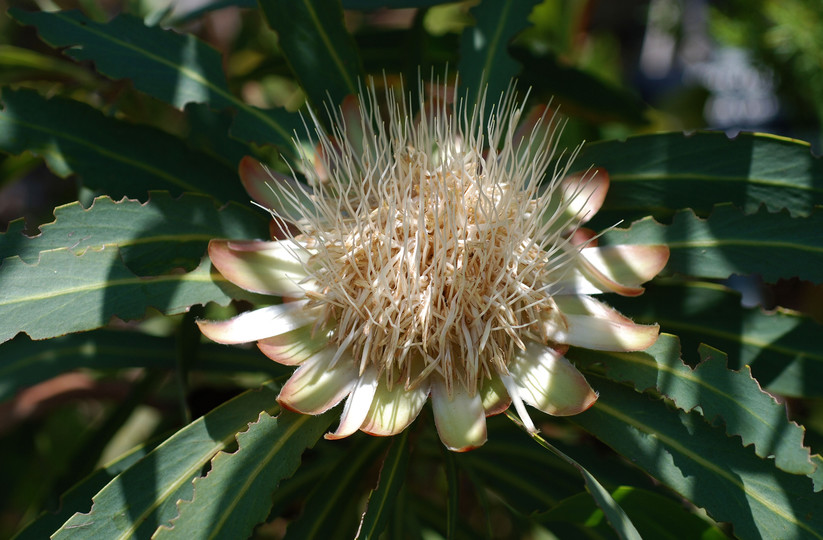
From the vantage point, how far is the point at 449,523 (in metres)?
0.86

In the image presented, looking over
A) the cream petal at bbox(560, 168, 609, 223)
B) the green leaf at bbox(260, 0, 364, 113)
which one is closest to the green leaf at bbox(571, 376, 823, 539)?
the cream petal at bbox(560, 168, 609, 223)

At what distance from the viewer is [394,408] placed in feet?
2.68

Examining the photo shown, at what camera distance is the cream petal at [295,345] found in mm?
860

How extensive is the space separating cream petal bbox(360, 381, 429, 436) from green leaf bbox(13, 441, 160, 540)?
395 mm

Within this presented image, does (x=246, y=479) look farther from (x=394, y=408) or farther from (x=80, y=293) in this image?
(x=80, y=293)

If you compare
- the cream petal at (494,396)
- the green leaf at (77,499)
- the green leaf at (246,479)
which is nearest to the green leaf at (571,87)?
the cream petal at (494,396)

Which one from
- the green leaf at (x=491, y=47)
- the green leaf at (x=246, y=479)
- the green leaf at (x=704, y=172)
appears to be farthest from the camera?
the green leaf at (x=491, y=47)

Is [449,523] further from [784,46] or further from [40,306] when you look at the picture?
[784,46]

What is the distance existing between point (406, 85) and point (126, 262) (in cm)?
67

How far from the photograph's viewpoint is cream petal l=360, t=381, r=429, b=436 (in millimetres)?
792

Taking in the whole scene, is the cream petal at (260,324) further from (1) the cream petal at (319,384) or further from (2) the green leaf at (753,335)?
(2) the green leaf at (753,335)

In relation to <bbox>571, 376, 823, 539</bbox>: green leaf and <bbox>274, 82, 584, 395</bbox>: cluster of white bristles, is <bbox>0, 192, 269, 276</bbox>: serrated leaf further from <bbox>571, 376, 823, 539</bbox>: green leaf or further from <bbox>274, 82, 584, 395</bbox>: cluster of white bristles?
<bbox>571, 376, 823, 539</bbox>: green leaf

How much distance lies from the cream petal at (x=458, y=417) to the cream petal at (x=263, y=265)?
23cm

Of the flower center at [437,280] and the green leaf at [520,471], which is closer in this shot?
the flower center at [437,280]
